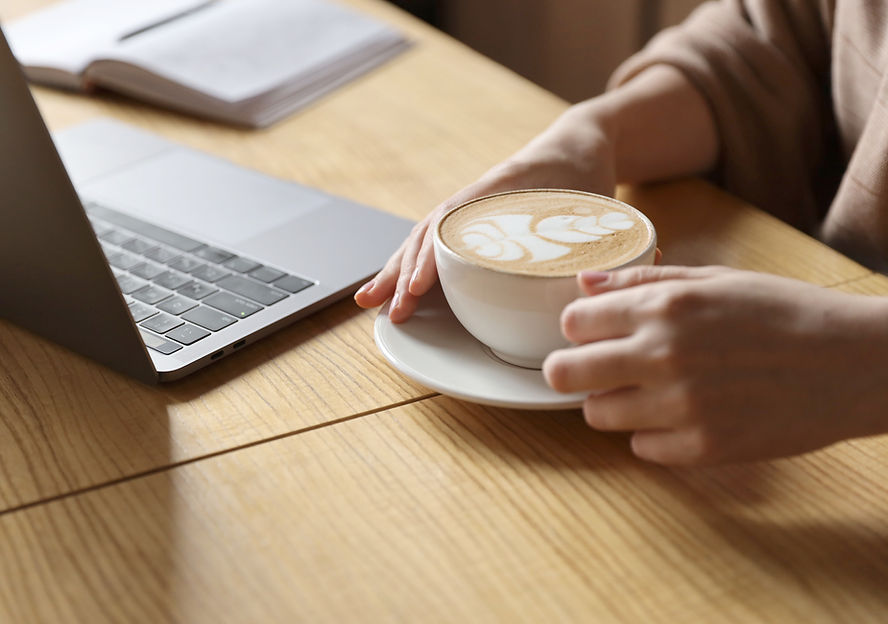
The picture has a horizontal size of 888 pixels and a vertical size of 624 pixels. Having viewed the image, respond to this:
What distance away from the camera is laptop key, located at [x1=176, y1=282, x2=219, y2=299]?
0.67m

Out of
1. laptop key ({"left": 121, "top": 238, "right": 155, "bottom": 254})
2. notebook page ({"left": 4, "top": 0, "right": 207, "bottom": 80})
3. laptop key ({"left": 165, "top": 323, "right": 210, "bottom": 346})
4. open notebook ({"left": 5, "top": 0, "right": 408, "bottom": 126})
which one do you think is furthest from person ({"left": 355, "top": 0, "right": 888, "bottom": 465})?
notebook page ({"left": 4, "top": 0, "right": 207, "bottom": 80})

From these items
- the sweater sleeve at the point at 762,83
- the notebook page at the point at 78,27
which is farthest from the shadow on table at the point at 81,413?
the notebook page at the point at 78,27

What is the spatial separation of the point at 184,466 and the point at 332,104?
2.13 feet

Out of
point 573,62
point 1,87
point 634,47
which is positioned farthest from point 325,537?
point 573,62

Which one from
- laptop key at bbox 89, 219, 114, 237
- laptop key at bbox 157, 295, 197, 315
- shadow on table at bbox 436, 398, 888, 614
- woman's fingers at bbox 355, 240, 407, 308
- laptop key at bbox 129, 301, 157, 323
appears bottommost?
shadow on table at bbox 436, 398, 888, 614

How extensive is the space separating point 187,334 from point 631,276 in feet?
0.96

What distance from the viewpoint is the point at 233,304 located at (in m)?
0.66

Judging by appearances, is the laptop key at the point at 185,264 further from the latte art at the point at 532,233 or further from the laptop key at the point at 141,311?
the latte art at the point at 532,233

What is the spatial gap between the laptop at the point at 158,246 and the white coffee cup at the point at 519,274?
0.49 ft

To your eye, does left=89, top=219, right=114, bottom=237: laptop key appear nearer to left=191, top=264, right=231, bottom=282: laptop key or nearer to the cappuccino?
left=191, top=264, right=231, bottom=282: laptop key

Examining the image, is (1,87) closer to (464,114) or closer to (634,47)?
(464,114)

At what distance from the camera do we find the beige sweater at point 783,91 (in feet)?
2.78

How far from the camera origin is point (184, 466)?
20.5 inches

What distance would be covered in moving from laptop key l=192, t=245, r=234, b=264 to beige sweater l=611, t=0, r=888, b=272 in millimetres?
454
